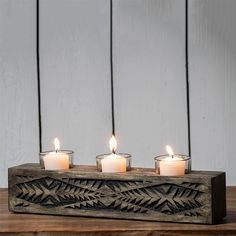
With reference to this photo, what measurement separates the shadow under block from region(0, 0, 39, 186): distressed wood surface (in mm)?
210

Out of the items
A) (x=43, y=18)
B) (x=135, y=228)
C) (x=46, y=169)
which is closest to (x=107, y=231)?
(x=135, y=228)

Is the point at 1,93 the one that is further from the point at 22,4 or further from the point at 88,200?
the point at 88,200

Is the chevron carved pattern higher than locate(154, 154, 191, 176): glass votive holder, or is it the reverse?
locate(154, 154, 191, 176): glass votive holder

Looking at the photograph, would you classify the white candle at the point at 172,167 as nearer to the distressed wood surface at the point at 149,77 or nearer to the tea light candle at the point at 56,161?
the tea light candle at the point at 56,161

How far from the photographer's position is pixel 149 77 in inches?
40.3

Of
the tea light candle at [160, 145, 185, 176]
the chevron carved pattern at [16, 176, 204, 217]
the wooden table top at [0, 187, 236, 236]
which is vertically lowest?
the wooden table top at [0, 187, 236, 236]

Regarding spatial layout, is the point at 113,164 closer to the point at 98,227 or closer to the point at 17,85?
the point at 98,227

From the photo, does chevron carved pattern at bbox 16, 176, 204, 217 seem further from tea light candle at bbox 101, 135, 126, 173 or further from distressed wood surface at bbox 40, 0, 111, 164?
distressed wood surface at bbox 40, 0, 111, 164

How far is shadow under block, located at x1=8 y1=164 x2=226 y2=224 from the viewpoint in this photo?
749 mm

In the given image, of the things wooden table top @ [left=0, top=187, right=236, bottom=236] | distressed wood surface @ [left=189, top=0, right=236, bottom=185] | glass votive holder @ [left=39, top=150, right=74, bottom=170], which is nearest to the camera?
wooden table top @ [left=0, top=187, right=236, bottom=236]

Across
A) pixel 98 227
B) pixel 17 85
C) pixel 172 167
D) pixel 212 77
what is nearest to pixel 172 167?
pixel 172 167

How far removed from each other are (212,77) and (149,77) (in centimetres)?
10

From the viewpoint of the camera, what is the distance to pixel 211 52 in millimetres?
1003

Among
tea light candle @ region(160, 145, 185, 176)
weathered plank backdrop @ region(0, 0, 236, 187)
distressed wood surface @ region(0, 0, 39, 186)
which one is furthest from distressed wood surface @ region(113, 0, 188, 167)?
tea light candle @ region(160, 145, 185, 176)
